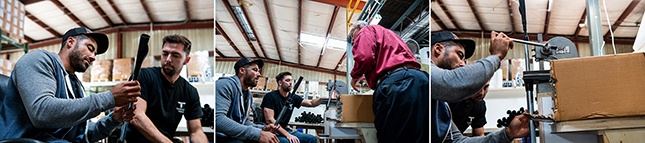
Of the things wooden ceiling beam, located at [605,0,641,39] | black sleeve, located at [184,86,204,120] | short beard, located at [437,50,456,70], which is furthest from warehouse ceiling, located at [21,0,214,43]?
wooden ceiling beam, located at [605,0,641,39]

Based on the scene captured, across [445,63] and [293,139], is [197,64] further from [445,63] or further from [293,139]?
[445,63]

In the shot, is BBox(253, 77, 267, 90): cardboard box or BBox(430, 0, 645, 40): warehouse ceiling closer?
BBox(253, 77, 267, 90): cardboard box

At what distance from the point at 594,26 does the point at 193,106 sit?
1.65 m

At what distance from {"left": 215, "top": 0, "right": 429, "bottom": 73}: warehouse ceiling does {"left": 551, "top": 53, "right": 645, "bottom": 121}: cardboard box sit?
2.12ft

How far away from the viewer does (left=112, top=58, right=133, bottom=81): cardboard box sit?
1.51 metres

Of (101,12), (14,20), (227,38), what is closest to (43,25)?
(14,20)

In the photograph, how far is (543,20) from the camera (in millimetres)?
1863

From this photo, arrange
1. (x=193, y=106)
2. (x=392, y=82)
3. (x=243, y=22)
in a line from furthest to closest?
1. (x=193, y=106)
2. (x=243, y=22)
3. (x=392, y=82)

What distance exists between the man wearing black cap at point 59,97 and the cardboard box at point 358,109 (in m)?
0.63

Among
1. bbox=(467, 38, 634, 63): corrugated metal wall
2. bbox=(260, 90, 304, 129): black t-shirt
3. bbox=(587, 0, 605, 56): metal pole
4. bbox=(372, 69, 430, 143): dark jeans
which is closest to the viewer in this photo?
bbox=(372, 69, 430, 143): dark jeans

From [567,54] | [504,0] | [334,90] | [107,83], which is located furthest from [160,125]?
[567,54]

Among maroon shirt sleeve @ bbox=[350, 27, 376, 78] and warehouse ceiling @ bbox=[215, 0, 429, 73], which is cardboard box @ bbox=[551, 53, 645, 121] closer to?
warehouse ceiling @ bbox=[215, 0, 429, 73]

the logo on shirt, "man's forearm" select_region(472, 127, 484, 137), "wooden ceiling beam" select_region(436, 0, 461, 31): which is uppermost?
"wooden ceiling beam" select_region(436, 0, 461, 31)

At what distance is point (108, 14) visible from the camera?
1.66m
